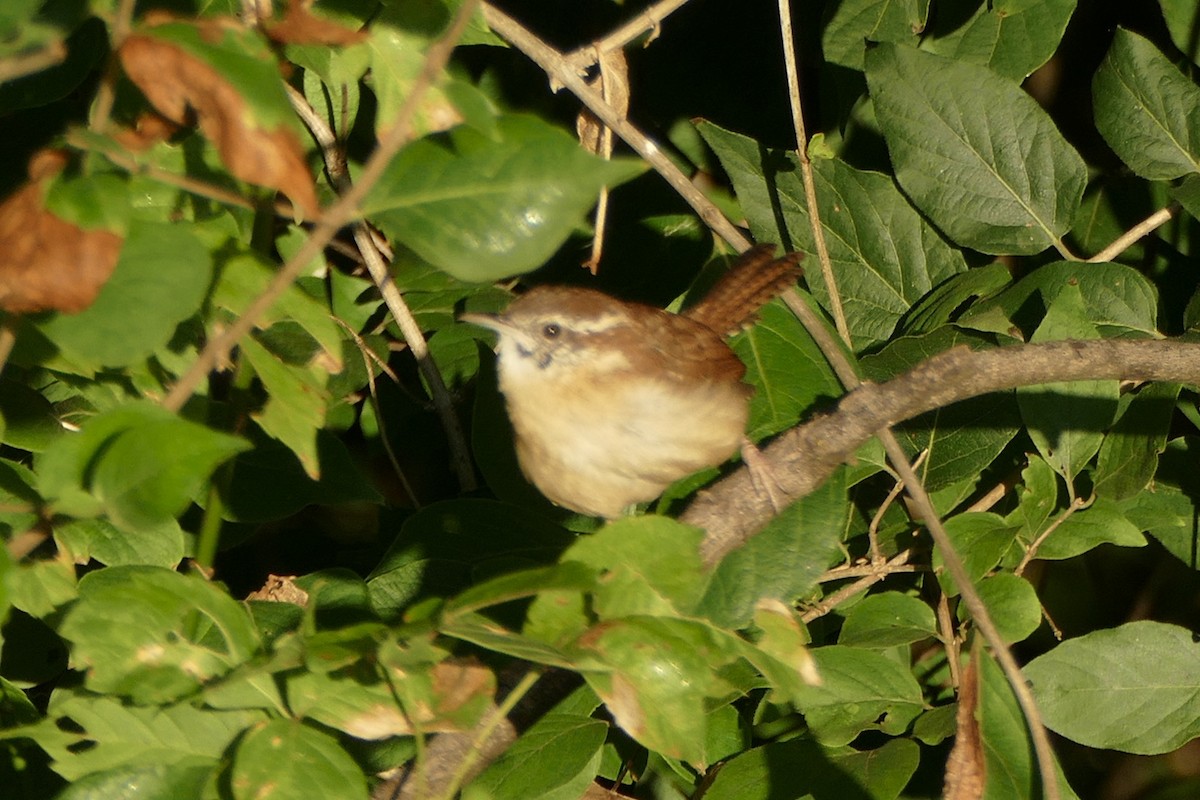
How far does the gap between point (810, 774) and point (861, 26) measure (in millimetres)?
1400

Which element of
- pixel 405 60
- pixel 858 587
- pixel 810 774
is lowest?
pixel 810 774

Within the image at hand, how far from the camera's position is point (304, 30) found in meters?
1.31

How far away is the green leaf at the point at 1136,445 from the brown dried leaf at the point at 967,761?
0.77m

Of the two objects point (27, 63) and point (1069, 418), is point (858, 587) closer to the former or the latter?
point (1069, 418)

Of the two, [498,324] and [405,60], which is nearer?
[405,60]

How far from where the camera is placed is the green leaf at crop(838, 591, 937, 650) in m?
2.05

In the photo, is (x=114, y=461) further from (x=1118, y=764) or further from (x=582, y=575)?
(x=1118, y=764)

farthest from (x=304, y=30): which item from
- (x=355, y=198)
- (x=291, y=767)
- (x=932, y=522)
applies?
(x=932, y=522)

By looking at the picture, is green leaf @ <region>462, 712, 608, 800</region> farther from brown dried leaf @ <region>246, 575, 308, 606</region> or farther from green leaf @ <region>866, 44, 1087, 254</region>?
green leaf @ <region>866, 44, 1087, 254</region>

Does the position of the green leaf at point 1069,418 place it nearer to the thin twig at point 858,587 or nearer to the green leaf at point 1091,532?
the green leaf at point 1091,532

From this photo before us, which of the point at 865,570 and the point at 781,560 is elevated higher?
the point at 781,560

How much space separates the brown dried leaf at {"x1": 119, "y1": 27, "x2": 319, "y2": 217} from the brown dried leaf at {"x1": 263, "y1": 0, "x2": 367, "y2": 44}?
24 cm

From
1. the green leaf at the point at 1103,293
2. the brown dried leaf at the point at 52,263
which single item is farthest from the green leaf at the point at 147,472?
the green leaf at the point at 1103,293

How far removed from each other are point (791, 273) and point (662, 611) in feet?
4.18
